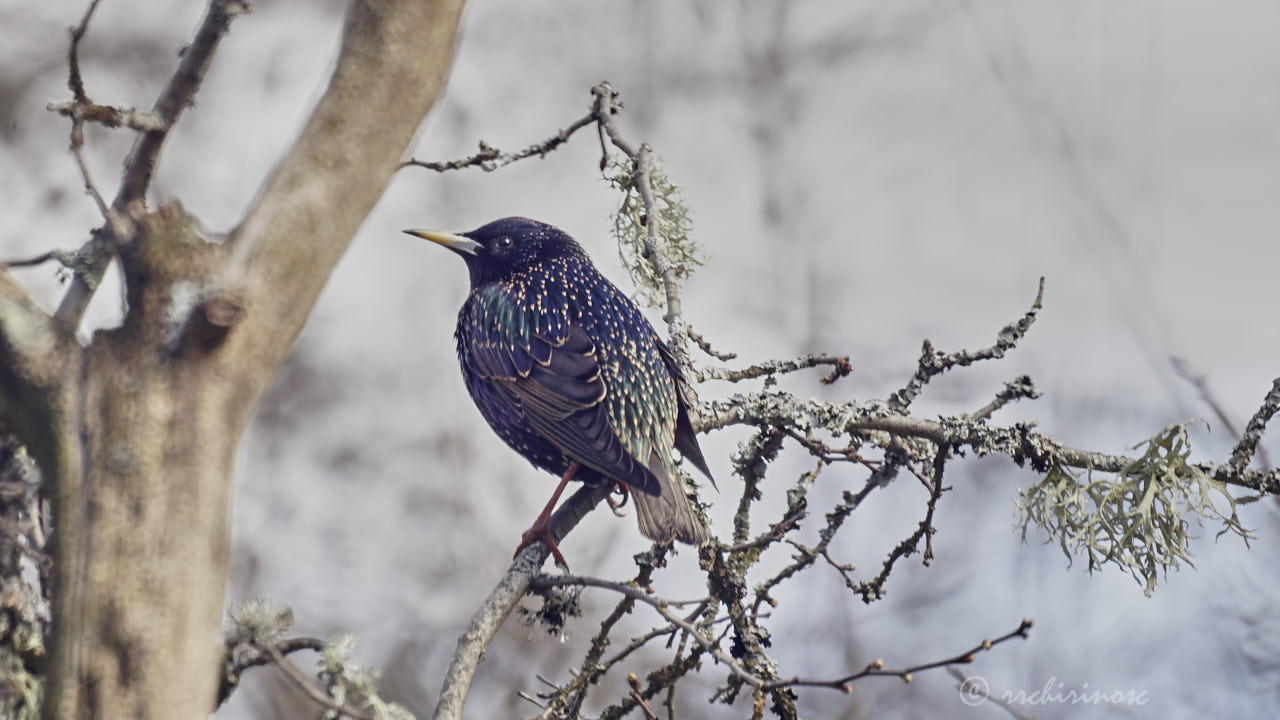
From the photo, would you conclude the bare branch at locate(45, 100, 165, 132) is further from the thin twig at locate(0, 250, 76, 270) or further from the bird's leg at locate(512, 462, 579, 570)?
the bird's leg at locate(512, 462, 579, 570)

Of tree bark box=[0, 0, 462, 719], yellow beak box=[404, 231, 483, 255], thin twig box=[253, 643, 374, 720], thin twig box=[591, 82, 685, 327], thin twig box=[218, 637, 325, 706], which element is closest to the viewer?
tree bark box=[0, 0, 462, 719]

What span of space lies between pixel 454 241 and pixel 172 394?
6.50 feet

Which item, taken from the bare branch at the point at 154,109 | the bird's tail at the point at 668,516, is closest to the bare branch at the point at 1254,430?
the bird's tail at the point at 668,516

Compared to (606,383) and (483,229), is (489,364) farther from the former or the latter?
(483,229)

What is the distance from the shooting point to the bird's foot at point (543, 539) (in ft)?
7.22

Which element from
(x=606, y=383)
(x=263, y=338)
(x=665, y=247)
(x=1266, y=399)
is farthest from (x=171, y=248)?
(x=1266, y=399)

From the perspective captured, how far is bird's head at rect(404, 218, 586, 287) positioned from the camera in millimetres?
3008

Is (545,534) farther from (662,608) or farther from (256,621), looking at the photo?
(256,621)

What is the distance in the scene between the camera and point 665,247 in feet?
9.43

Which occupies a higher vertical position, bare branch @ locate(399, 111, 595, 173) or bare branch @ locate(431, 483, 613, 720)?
bare branch @ locate(399, 111, 595, 173)

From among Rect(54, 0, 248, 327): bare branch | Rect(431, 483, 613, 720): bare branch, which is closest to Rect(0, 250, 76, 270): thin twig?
Rect(54, 0, 248, 327): bare branch

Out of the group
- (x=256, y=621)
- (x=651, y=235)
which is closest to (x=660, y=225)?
(x=651, y=235)

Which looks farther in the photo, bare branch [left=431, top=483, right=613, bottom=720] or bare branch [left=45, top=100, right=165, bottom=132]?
bare branch [left=431, top=483, right=613, bottom=720]

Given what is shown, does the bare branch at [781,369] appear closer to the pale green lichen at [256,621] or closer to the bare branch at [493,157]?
the bare branch at [493,157]
